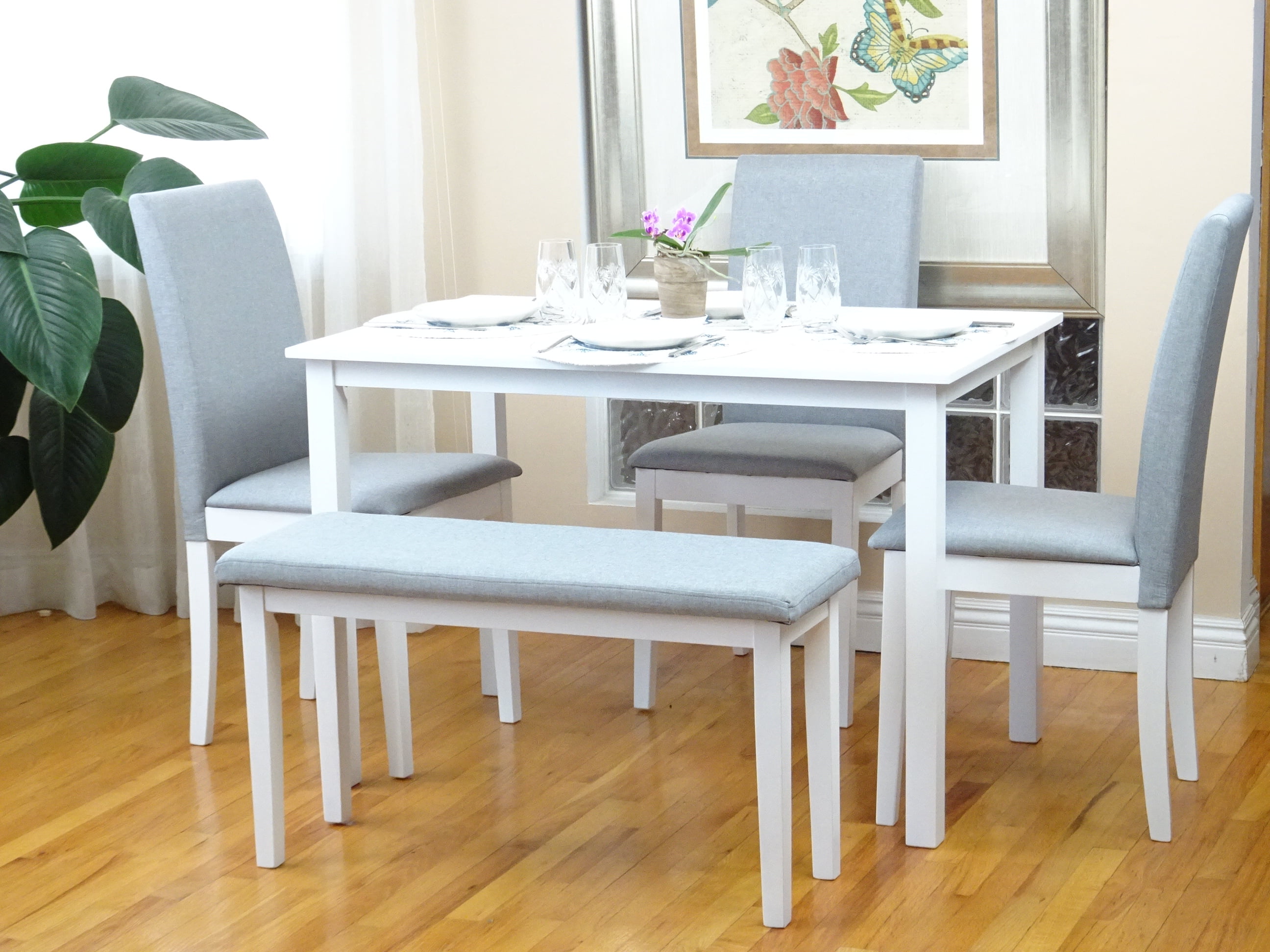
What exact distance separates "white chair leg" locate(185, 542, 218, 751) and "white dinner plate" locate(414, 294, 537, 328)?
0.58 metres

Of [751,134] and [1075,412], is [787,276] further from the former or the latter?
[1075,412]

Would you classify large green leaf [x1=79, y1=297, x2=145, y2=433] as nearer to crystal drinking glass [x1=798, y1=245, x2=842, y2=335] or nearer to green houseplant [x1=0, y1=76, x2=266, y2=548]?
green houseplant [x1=0, y1=76, x2=266, y2=548]

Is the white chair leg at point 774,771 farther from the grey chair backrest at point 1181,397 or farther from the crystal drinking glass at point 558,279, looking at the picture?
the crystal drinking glass at point 558,279

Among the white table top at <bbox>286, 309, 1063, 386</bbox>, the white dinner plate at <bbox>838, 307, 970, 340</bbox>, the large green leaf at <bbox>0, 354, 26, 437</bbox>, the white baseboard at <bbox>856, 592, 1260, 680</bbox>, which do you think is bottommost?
the white baseboard at <bbox>856, 592, 1260, 680</bbox>

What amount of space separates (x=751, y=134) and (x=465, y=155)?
660 mm

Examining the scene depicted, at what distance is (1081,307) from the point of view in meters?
3.30

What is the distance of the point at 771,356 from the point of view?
254cm

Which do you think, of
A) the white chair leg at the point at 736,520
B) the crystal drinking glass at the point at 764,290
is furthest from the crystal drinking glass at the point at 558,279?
the white chair leg at the point at 736,520

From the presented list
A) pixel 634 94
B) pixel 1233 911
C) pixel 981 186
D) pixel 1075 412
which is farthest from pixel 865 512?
pixel 1233 911

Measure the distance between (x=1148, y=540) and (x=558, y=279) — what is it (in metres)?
1.05

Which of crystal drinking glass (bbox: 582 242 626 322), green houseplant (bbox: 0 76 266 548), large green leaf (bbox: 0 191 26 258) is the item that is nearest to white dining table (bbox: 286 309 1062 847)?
crystal drinking glass (bbox: 582 242 626 322)

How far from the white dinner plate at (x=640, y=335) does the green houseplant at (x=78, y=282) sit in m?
0.97

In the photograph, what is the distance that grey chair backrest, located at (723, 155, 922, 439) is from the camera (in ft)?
10.6

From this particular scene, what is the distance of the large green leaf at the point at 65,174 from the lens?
11.3ft
